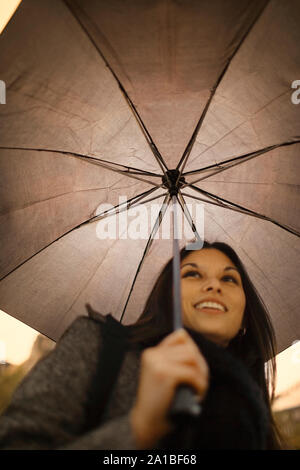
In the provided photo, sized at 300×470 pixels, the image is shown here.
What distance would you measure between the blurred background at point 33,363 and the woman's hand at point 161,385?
2038mm

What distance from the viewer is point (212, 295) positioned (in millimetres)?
1790

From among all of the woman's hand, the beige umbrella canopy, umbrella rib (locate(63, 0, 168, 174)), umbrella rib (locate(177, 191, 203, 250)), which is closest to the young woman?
the woman's hand

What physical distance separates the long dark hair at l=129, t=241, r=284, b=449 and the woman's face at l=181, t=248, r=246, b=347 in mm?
112

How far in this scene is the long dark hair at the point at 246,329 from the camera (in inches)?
67.6

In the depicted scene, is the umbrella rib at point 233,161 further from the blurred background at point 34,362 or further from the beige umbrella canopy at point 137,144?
the blurred background at point 34,362

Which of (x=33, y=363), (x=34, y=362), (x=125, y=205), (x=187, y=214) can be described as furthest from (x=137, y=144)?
(x=33, y=363)

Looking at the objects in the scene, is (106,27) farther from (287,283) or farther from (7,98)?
(287,283)

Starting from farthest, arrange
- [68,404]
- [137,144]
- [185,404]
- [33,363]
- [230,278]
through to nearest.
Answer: [33,363], [137,144], [230,278], [68,404], [185,404]

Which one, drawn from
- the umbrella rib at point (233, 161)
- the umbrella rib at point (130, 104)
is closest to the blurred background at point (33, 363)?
the umbrella rib at point (233, 161)

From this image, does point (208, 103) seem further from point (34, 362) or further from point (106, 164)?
point (34, 362)

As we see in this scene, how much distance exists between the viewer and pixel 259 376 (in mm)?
1923

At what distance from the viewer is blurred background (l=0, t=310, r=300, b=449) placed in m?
3.48

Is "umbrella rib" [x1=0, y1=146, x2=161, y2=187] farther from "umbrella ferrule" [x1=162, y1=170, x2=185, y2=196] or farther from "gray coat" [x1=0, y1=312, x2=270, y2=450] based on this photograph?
"gray coat" [x1=0, y1=312, x2=270, y2=450]

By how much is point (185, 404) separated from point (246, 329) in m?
1.39
